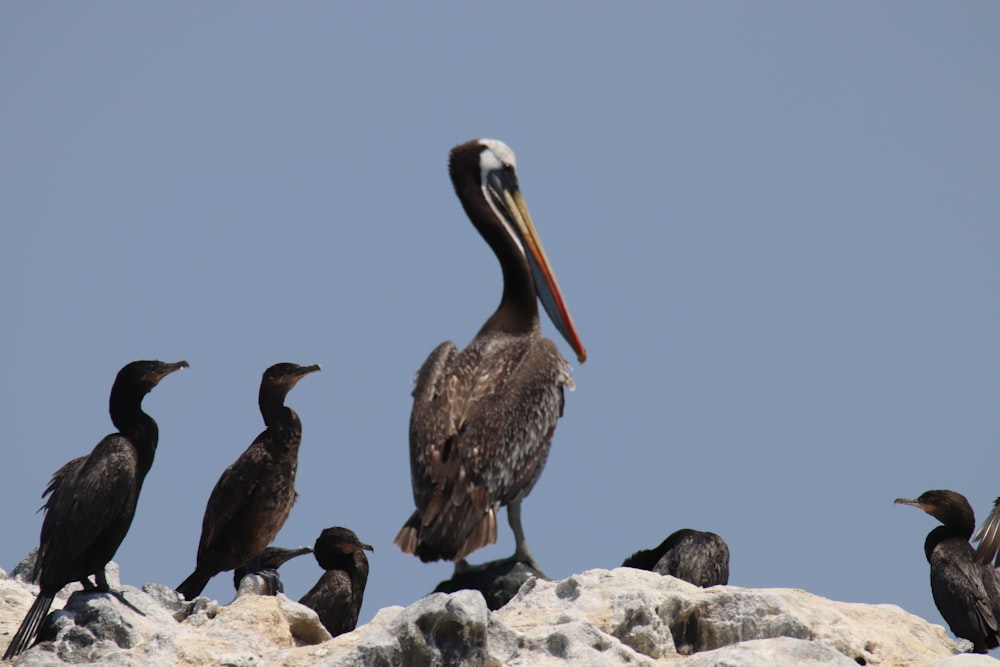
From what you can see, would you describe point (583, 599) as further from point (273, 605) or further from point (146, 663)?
point (146, 663)

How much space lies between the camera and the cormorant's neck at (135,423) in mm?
7578

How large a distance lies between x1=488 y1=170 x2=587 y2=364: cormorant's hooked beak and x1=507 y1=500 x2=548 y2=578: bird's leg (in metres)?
2.43

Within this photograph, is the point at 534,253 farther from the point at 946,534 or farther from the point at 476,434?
the point at 946,534

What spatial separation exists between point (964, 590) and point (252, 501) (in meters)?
4.51

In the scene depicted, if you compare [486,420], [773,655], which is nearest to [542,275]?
[486,420]

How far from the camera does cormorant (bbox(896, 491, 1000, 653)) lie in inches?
346

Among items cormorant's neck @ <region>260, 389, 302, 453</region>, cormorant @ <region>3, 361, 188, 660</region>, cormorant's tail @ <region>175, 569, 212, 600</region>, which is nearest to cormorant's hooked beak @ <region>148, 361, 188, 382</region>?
cormorant @ <region>3, 361, 188, 660</region>

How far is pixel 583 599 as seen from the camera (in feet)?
23.0

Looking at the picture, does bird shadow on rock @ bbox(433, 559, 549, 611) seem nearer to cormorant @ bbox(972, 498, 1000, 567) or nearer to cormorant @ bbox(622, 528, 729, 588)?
cormorant @ bbox(622, 528, 729, 588)

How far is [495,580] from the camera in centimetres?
923

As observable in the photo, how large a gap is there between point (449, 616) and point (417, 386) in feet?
14.3

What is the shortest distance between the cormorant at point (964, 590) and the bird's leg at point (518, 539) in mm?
2503

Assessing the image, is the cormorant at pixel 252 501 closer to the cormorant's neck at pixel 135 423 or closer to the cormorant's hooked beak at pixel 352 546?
the cormorant's hooked beak at pixel 352 546

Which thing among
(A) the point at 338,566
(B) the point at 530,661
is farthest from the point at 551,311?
(B) the point at 530,661
